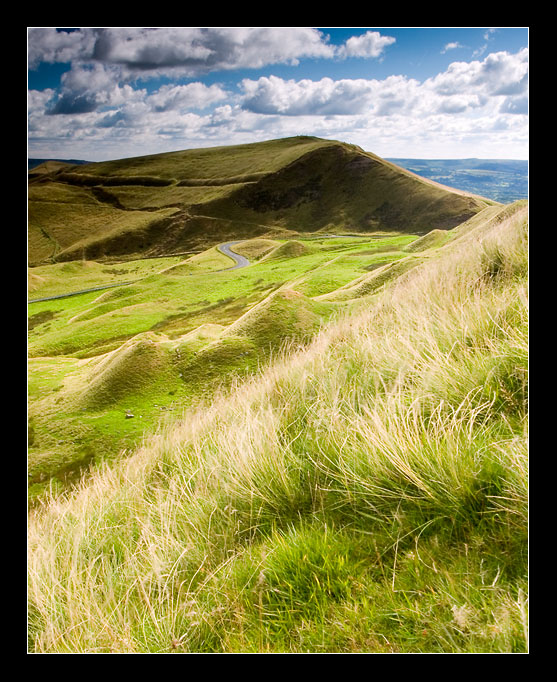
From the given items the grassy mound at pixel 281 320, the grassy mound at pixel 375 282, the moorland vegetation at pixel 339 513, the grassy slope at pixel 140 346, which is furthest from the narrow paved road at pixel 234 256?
the moorland vegetation at pixel 339 513

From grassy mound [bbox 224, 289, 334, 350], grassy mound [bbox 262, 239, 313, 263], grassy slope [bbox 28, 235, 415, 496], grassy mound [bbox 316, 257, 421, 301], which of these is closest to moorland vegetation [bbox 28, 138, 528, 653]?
grassy slope [bbox 28, 235, 415, 496]

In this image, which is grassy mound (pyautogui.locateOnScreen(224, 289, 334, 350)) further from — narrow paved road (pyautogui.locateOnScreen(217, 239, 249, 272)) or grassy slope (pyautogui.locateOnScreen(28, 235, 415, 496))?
narrow paved road (pyautogui.locateOnScreen(217, 239, 249, 272))

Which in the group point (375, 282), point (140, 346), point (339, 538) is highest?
point (375, 282)

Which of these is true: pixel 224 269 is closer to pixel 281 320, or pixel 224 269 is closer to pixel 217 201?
pixel 281 320

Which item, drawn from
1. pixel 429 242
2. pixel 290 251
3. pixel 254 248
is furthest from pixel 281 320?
pixel 254 248
